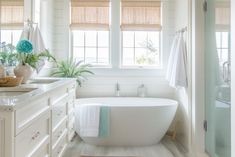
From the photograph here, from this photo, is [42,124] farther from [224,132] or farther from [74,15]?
[74,15]

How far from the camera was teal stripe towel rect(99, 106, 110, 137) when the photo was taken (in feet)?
12.1

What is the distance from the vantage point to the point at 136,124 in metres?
3.76

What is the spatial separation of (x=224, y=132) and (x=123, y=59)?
2392 millimetres

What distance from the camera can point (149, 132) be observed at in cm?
383

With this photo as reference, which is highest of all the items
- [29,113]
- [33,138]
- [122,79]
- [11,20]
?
[11,20]

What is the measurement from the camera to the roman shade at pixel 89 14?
185 inches

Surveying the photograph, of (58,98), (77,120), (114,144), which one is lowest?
(114,144)

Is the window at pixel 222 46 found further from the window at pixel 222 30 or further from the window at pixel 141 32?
the window at pixel 141 32

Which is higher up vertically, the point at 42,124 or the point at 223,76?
the point at 223,76

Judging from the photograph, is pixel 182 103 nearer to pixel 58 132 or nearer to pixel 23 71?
pixel 58 132

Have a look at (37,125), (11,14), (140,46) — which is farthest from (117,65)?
(37,125)

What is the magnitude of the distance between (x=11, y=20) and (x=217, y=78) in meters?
2.25

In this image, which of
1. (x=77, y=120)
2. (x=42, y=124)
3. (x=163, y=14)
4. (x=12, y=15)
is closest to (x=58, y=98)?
(x=42, y=124)

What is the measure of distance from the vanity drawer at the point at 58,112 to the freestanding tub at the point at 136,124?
95cm
